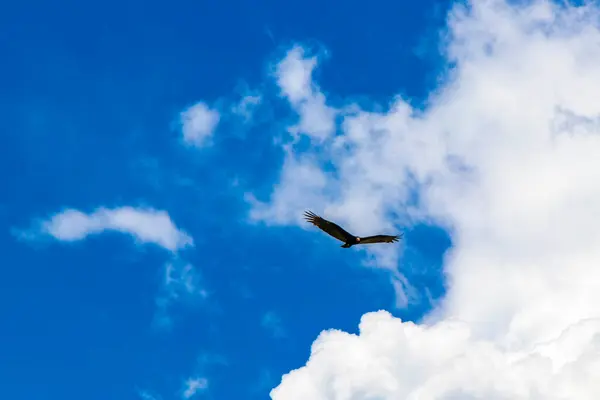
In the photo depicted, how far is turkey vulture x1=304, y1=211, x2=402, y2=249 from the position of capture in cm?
9410

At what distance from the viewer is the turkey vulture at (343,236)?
94.1 m

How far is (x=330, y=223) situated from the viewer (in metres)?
94.5

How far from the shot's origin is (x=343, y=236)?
320 feet

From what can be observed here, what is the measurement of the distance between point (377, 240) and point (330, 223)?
6687mm

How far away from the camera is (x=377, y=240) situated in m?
98.7
